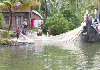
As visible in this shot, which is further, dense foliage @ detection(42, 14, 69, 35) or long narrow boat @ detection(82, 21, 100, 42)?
dense foliage @ detection(42, 14, 69, 35)

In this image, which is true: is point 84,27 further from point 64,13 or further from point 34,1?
point 64,13

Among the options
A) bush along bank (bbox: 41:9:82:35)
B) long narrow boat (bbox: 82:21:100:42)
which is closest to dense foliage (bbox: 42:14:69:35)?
bush along bank (bbox: 41:9:82:35)

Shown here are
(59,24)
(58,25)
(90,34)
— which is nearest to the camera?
(90,34)

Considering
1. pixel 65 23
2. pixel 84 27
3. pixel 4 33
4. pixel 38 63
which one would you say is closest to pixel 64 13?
pixel 65 23

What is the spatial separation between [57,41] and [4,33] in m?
5.95

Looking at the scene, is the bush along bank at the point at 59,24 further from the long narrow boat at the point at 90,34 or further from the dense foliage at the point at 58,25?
the long narrow boat at the point at 90,34

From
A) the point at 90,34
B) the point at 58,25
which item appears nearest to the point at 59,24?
the point at 58,25

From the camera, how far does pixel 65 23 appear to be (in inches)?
1694

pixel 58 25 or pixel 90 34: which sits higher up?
pixel 58 25

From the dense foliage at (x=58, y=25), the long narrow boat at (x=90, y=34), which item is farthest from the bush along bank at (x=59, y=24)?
Answer: the long narrow boat at (x=90, y=34)

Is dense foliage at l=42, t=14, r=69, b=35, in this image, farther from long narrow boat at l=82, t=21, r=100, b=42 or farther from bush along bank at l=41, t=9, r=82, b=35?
long narrow boat at l=82, t=21, r=100, b=42

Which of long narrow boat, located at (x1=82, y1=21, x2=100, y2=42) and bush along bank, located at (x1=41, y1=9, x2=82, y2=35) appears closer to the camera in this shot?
long narrow boat, located at (x1=82, y1=21, x2=100, y2=42)

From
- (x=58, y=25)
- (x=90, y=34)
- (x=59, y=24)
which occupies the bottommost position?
(x=90, y=34)

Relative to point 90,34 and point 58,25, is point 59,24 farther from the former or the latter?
point 90,34
